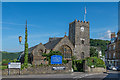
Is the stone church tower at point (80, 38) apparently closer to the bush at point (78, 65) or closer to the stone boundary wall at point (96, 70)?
the bush at point (78, 65)

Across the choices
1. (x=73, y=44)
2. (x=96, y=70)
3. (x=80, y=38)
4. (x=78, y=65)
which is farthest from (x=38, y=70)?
(x=80, y=38)

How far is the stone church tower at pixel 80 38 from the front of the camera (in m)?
45.3

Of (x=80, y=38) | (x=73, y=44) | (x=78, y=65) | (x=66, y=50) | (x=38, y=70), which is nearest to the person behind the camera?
(x=38, y=70)

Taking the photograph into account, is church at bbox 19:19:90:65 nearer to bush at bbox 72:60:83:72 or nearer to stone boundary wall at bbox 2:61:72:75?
bush at bbox 72:60:83:72

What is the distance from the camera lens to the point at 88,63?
3231cm

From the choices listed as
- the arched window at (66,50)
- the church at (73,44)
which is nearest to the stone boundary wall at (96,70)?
the church at (73,44)

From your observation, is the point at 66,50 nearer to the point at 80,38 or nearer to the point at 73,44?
the point at 73,44

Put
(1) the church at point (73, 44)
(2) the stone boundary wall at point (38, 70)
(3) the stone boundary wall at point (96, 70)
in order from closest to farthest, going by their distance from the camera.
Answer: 1. (2) the stone boundary wall at point (38, 70)
2. (3) the stone boundary wall at point (96, 70)
3. (1) the church at point (73, 44)

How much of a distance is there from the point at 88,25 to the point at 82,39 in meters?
5.16

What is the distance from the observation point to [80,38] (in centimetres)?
4619

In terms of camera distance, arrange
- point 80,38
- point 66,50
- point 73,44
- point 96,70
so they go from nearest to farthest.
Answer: point 96,70, point 66,50, point 73,44, point 80,38

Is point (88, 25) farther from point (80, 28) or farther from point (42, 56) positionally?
point (42, 56)

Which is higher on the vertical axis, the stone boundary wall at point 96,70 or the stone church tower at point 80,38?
the stone church tower at point 80,38

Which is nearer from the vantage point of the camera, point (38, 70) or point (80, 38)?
point (38, 70)
